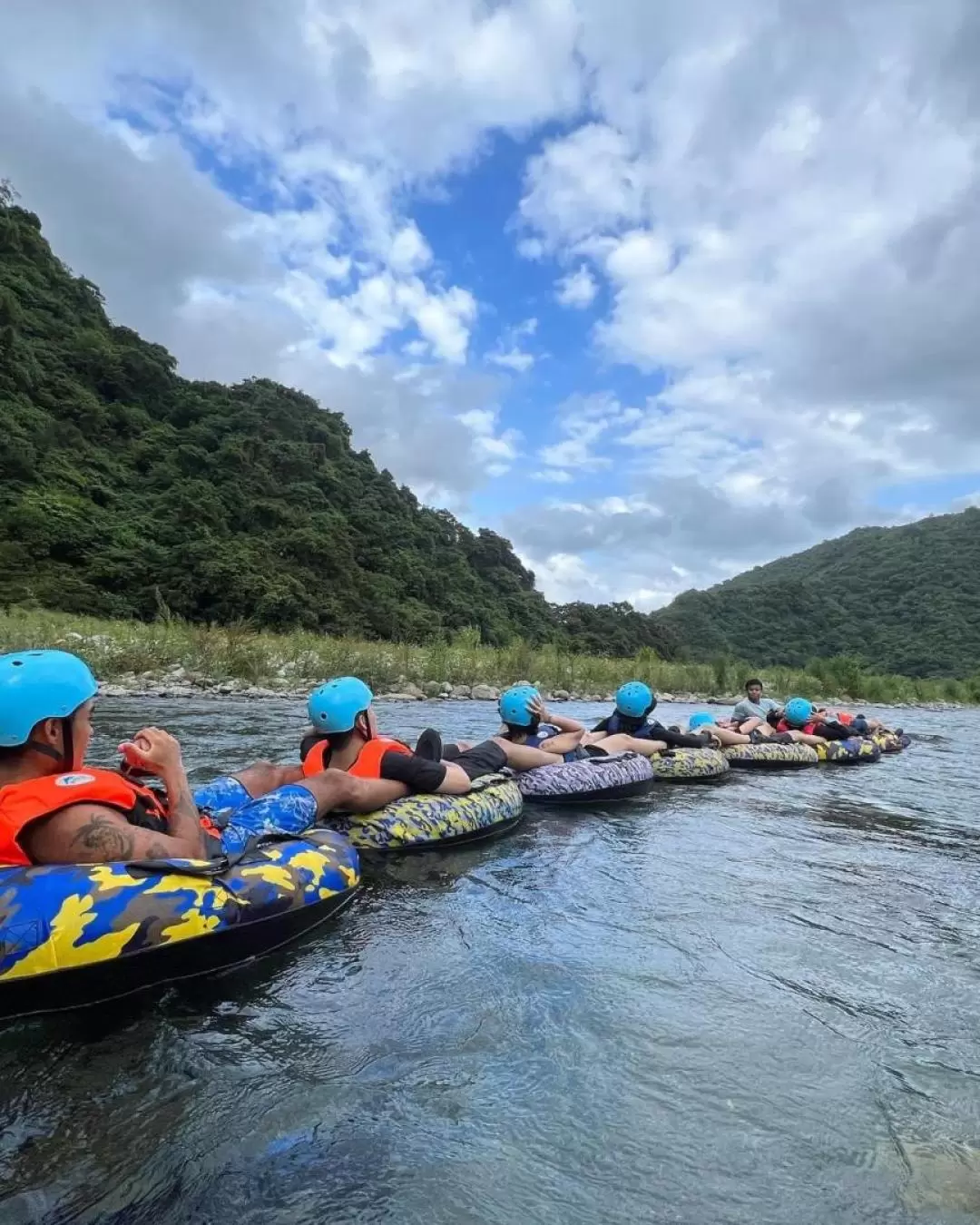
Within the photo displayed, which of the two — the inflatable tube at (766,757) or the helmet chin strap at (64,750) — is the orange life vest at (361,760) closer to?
the helmet chin strap at (64,750)

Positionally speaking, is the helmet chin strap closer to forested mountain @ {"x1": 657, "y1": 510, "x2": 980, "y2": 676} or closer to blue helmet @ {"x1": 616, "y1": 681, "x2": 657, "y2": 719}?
blue helmet @ {"x1": 616, "y1": 681, "x2": 657, "y2": 719}

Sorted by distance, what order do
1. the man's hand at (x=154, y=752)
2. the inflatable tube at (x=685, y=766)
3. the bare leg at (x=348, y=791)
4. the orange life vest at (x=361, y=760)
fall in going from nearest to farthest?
the man's hand at (x=154, y=752) < the bare leg at (x=348, y=791) < the orange life vest at (x=361, y=760) < the inflatable tube at (x=685, y=766)

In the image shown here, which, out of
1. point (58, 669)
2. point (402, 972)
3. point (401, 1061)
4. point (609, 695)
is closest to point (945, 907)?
point (402, 972)

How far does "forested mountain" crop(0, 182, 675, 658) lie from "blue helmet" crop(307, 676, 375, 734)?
956 inches

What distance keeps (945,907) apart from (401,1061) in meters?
3.75

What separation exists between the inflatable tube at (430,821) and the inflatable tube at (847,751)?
7.36m

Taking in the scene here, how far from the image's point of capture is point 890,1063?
9.43ft

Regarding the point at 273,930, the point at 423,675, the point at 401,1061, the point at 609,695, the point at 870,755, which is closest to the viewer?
the point at 401,1061

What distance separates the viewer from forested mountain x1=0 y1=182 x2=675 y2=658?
3334 cm

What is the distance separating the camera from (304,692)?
17.2 meters

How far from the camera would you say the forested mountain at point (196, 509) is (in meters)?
33.3

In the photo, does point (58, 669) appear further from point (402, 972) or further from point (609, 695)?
point (609, 695)

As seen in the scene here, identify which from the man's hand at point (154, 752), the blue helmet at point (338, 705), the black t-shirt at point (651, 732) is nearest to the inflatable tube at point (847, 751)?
the black t-shirt at point (651, 732)

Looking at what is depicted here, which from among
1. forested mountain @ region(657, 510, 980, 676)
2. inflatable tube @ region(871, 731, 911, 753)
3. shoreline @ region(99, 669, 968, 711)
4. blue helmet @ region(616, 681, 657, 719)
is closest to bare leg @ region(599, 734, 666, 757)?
blue helmet @ region(616, 681, 657, 719)
